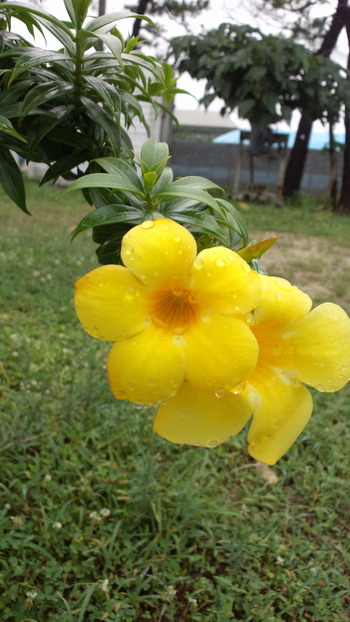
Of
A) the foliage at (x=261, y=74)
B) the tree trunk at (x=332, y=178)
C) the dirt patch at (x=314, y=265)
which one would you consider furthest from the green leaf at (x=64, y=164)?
the tree trunk at (x=332, y=178)

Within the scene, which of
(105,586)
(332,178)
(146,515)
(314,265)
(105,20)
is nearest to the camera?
(105,20)

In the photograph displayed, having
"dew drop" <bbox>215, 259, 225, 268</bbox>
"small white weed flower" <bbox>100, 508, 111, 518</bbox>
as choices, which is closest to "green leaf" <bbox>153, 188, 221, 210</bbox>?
"dew drop" <bbox>215, 259, 225, 268</bbox>

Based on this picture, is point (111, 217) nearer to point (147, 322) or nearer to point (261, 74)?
point (147, 322)

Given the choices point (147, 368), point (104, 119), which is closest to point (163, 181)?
point (104, 119)

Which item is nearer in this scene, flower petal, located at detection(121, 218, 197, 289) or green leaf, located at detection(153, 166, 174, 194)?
flower petal, located at detection(121, 218, 197, 289)

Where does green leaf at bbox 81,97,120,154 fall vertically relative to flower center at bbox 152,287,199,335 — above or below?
above

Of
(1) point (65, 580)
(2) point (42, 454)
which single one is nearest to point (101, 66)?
(1) point (65, 580)

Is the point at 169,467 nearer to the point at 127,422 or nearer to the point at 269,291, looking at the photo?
the point at 127,422

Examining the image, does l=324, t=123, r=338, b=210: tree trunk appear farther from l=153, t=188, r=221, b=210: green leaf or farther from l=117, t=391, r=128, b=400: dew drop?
l=117, t=391, r=128, b=400: dew drop

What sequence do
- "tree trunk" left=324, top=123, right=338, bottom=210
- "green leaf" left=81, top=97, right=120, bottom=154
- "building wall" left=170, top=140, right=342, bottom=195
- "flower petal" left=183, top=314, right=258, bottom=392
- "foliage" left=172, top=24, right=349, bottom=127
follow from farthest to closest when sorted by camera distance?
"building wall" left=170, top=140, right=342, bottom=195 < "tree trunk" left=324, top=123, right=338, bottom=210 < "foliage" left=172, top=24, right=349, bottom=127 < "green leaf" left=81, top=97, right=120, bottom=154 < "flower petal" left=183, top=314, right=258, bottom=392
